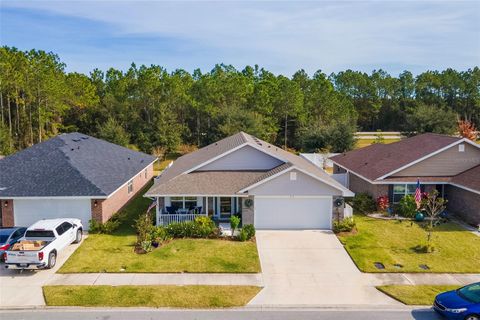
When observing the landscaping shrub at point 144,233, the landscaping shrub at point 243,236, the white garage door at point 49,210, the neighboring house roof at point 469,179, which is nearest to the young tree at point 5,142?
the white garage door at point 49,210

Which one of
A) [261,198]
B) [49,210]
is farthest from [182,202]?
[49,210]

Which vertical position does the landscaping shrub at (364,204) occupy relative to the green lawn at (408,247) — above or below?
above

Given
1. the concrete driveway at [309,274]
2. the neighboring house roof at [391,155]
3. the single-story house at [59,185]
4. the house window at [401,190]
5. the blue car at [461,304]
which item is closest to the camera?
the blue car at [461,304]

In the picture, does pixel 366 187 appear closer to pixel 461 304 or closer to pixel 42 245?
pixel 461 304

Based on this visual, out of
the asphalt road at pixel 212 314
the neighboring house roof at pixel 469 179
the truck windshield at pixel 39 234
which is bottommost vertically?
the asphalt road at pixel 212 314

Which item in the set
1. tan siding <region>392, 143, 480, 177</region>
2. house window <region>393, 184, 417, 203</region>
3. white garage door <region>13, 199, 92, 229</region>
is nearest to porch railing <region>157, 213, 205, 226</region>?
white garage door <region>13, 199, 92, 229</region>

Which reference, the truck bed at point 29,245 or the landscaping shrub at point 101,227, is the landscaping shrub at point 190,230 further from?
the truck bed at point 29,245

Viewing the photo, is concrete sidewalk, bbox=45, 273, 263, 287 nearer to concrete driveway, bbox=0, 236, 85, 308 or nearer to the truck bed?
concrete driveway, bbox=0, 236, 85, 308

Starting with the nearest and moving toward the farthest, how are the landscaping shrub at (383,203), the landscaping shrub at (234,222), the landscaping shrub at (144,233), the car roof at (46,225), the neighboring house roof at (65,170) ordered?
the car roof at (46,225) < the landscaping shrub at (144,233) < the landscaping shrub at (234,222) < the neighboring house roof at (65,170) < the landscaping shrub at (383,203)
